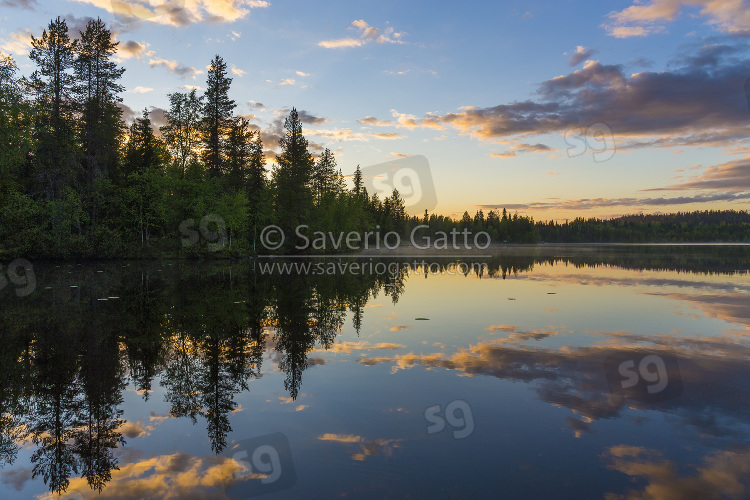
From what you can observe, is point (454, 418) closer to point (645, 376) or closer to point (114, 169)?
point (645, 376)

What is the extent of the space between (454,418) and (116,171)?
5404 cm

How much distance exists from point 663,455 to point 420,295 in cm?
1490

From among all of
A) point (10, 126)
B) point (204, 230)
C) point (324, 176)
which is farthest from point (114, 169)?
point (324, 176)

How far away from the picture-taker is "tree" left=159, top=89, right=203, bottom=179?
5541 cm

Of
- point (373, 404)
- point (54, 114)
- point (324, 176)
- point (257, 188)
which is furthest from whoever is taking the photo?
point (324, 176)

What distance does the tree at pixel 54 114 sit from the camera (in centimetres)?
4059

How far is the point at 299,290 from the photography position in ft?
68.6

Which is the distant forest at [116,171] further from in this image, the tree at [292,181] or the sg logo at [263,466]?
the sg logo at [263,466]

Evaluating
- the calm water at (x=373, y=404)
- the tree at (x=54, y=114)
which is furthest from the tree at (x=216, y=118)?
the calm water at (x=373, y=404)

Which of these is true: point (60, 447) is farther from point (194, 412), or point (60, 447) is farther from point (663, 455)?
point (663, 455)

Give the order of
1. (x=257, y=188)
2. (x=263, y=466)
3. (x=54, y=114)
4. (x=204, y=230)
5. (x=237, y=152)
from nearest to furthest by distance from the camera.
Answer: (x=263, y=466)
(x=54, y=114)
(x=204, y=230)
(x=237, y=152)
(x=257, y=188)

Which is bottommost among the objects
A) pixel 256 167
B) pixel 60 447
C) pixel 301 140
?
pixel 60 447

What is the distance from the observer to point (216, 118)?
2191 inches

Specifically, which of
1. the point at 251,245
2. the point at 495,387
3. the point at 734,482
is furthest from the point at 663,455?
the point at 251,245
